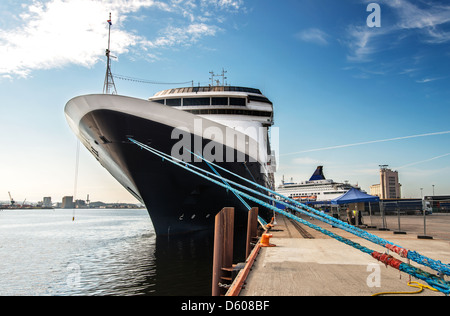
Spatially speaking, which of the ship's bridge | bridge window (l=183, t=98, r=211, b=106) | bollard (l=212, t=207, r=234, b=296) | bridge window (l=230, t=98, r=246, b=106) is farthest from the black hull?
bollard (l=212, t=207, r=234, b=296)

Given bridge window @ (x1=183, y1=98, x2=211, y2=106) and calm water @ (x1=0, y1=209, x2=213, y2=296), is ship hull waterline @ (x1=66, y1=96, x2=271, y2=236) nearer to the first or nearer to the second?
calm water @ (x1=0, y1=209, x2=213, y2=296)

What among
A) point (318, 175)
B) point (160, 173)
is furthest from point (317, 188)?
point (160, 173)

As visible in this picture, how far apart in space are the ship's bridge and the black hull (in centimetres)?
483

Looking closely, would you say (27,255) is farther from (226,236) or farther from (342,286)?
(342,286)

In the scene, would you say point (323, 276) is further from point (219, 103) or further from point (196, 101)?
point (196, 101)

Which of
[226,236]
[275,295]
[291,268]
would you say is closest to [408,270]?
[275,295]

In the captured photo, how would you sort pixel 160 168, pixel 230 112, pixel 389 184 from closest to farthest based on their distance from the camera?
pixel 160 168 → pixel 230 112 → pixel 389 184

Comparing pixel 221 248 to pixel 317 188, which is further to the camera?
pixel 317 188

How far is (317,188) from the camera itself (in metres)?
67.9

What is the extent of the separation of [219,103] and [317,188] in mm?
52791

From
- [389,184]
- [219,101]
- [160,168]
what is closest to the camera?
[160,168]

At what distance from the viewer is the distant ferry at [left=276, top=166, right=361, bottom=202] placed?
2559 inches

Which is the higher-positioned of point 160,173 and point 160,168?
point 160,168

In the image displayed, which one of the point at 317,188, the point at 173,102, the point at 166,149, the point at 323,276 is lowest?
the point at 323,276
